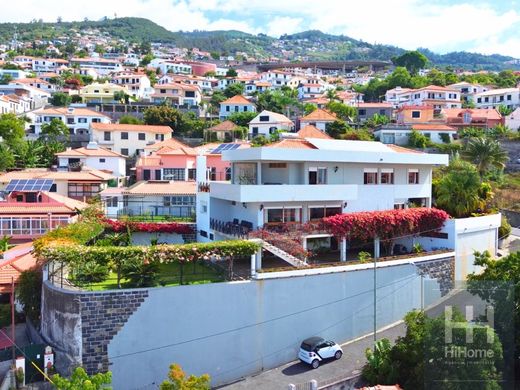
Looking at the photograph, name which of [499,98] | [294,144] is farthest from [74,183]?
[499,98]

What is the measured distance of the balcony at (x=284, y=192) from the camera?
24.0 meters

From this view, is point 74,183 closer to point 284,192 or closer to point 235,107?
point 284,192

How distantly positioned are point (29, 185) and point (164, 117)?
3087 centimetres

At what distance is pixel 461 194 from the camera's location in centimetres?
2912

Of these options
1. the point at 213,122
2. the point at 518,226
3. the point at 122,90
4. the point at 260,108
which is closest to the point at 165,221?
the point at 518,226

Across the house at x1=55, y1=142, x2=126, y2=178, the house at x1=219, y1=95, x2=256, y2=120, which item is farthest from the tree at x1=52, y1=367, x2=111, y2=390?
the house at x1=219, y1=95, x2=256, y2=120

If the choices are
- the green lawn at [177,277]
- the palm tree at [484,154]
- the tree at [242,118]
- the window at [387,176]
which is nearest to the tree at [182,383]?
the green lawn at [177,277]

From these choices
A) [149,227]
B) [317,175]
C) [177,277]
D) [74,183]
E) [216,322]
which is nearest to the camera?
[216,322]

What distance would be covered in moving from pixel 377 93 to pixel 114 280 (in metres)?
86.8

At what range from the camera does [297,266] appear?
2233 cm

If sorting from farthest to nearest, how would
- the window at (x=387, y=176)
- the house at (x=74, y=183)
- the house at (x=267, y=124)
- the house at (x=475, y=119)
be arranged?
the house at (x=475, y=119) < the house at (x=267, y=124) < the house at (x=74, y=183) < the window at (x=387, y=176)

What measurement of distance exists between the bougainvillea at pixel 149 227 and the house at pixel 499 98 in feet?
212

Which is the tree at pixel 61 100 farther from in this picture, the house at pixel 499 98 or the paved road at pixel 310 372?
the paved road at pixel 310 372

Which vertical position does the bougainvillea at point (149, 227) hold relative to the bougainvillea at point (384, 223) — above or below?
below
